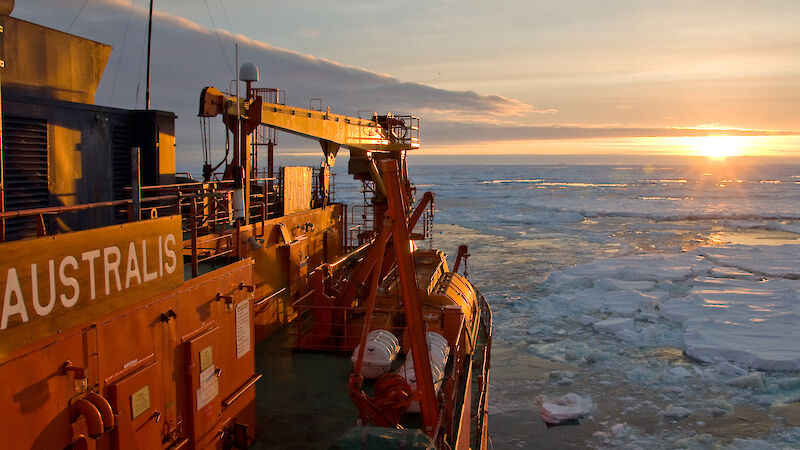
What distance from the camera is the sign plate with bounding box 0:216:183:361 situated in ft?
13.6

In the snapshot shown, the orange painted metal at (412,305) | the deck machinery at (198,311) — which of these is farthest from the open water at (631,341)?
the orange painted metal at (412,305)

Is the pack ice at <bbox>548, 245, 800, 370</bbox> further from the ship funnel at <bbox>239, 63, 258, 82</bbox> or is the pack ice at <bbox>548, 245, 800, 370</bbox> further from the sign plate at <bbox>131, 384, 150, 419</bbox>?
the sign plate at <bbox>131, 384, 150, 419</bbox>

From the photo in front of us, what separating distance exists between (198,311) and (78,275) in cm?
220

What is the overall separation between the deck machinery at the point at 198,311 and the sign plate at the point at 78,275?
1 centimetres

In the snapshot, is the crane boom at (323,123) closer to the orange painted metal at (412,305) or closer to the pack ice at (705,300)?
the orange painted metal at (412,305)

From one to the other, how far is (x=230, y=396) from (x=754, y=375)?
1600 cm

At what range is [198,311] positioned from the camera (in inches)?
269

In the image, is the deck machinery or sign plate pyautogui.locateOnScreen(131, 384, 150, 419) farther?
sign plate pyautogui.locateOnScreen(131, 384, 150, 419)

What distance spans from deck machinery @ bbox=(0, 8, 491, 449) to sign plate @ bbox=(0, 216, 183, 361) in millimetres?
11

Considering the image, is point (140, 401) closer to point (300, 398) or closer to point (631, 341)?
point (300, 398)

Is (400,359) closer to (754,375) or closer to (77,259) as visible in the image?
(77,259)

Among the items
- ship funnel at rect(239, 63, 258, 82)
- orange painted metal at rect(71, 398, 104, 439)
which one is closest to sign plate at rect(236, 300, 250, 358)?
orange painted metal at rect(71, 398, 104, 439)

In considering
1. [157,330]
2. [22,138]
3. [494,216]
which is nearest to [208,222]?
[22,138]

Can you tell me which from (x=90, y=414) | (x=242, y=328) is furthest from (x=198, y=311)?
(x=90, y=414)
